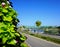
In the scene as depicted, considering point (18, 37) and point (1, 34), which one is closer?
point (1, 34)

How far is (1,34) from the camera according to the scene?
3.34 metres

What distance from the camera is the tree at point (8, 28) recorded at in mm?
3326

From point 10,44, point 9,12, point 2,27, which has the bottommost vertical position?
point 10,44

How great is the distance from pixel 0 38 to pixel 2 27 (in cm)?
18

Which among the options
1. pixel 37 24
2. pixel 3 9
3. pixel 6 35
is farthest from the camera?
pixel 37 24

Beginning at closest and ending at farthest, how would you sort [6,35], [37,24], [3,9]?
1. [6,35]
2. [3,9]
3. [37,24]

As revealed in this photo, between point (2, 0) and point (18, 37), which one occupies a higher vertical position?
point (2, 0)

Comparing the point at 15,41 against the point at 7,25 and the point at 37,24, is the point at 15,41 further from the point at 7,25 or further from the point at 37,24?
the point at 37,24

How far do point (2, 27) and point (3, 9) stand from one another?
348 millimetres

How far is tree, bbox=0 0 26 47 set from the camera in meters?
3.33

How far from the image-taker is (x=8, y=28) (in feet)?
11.1

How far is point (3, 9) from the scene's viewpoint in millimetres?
3551

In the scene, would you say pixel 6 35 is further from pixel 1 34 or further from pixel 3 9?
pixel 3 9

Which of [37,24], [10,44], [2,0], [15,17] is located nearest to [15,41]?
[10,44]
